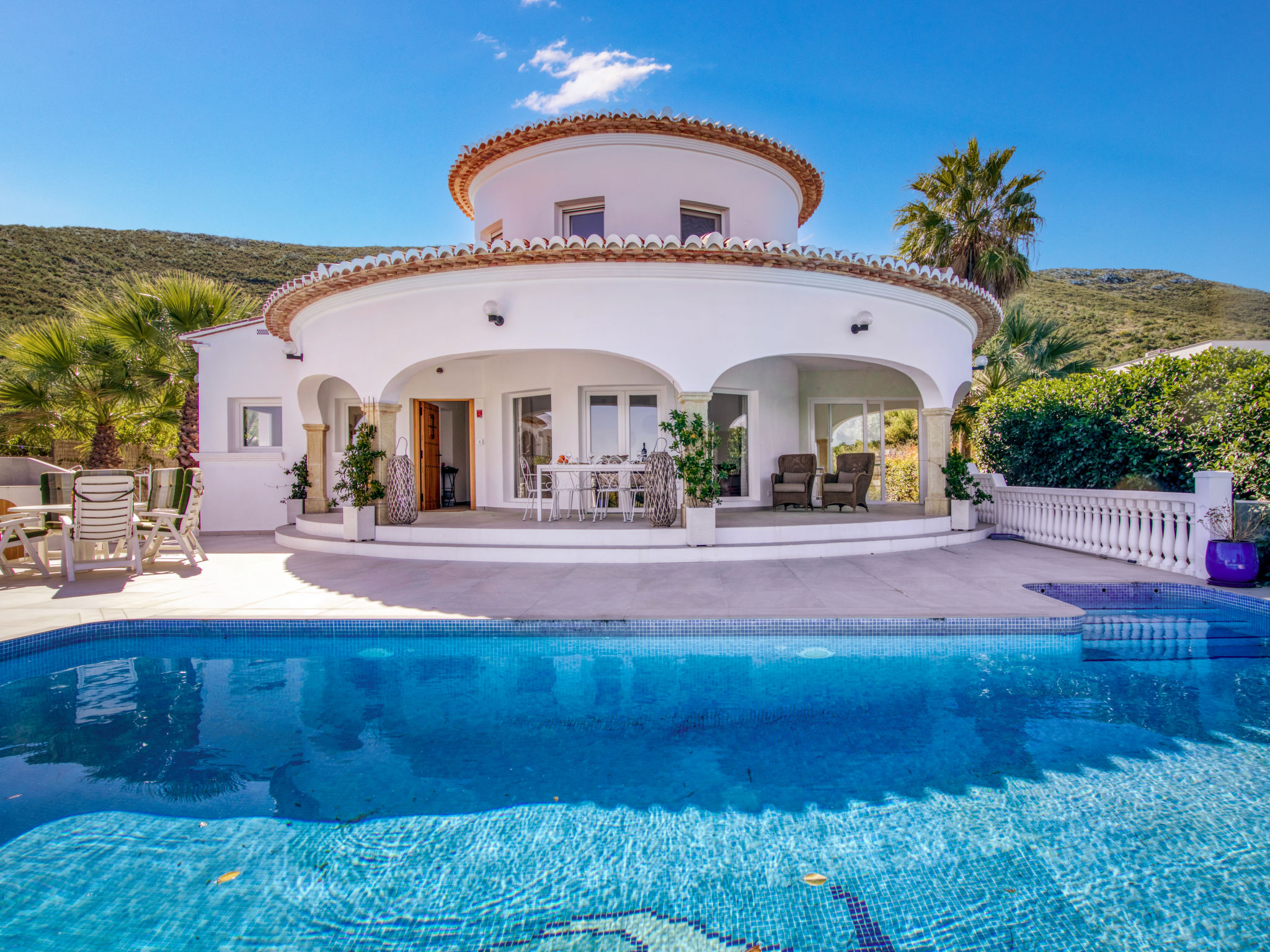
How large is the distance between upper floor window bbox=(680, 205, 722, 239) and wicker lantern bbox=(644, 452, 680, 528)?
485 centimetres

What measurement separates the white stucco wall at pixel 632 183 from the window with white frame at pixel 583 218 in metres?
0.10

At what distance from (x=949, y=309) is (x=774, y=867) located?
33.1 feet

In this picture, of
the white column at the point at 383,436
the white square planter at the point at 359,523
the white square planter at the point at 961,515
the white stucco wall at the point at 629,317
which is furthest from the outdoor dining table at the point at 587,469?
the white square planter at the point at 961,515

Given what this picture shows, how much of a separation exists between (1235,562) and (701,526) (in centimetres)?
567

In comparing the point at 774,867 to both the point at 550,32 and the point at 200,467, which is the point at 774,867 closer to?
the point at 200,467

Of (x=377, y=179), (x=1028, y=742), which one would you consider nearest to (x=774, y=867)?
(x=1028, y=742)

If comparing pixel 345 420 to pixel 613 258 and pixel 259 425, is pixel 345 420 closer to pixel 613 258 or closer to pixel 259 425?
pixel 259 425

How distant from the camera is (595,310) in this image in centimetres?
859

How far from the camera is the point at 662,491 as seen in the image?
8.77 m

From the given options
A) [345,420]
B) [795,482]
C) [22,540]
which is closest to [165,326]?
[345,420]

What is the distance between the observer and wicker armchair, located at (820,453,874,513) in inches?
457

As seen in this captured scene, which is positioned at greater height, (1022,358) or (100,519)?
(1022,358)

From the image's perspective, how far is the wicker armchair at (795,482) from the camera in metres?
11.8

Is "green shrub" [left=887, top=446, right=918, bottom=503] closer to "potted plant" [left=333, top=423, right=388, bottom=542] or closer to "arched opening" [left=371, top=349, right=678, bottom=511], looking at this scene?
"arched opening" [left=371, top=349, right=678, bottom=511]
